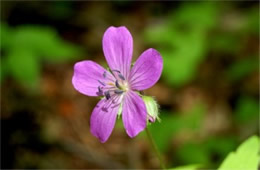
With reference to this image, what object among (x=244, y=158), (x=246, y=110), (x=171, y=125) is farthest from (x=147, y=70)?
(x=246, y=110)

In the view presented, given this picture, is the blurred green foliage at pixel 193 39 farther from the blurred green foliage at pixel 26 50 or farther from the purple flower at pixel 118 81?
the purple flower at pixel 118 81

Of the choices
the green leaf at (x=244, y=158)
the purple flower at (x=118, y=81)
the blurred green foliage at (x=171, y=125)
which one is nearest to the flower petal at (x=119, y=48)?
the purple flower at (x=118, y=81)

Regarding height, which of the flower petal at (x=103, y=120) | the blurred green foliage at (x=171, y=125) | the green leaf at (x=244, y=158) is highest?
the flower petal at (x=103, y=120)

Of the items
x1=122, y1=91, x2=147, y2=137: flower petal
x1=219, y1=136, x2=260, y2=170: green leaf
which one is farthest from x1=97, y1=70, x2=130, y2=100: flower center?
x1=219, y1=136, x2=260, y2=170: green leaf

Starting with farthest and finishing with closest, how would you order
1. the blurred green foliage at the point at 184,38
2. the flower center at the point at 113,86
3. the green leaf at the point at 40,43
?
the blurred green foliage at the point at 184,38 < the green leaf at the point at 40,43 < the flower center at the point at 113,86

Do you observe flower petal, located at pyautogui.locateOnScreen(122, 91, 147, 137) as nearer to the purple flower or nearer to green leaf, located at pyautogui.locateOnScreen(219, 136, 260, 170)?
the purple flower
